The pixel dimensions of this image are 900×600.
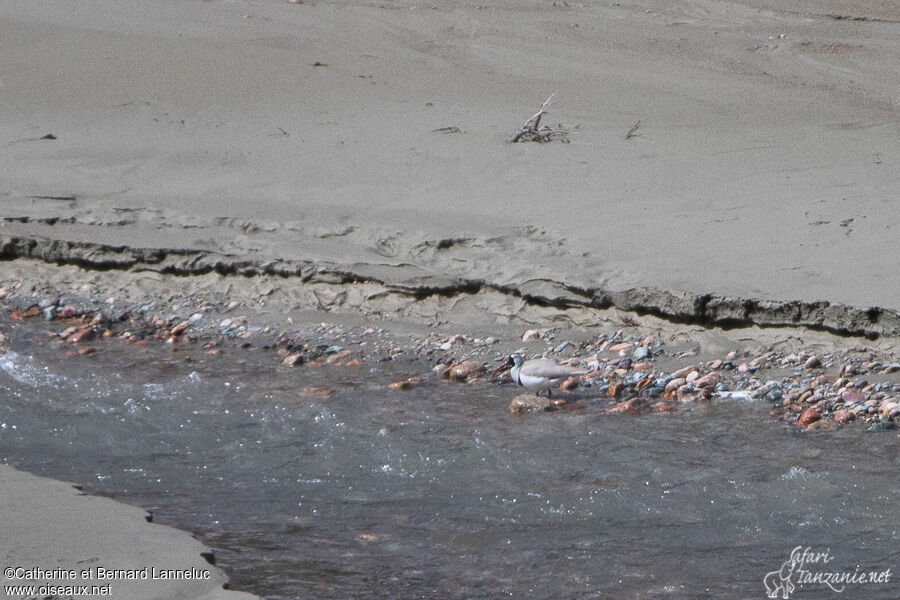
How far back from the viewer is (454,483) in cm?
385

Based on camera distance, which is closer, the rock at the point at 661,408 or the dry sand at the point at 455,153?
the rock at the point at 661,408

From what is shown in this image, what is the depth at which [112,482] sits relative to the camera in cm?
390

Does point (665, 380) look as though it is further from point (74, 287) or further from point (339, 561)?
point (74, 287)

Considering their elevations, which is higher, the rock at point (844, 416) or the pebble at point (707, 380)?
the rock at point (844, 416)

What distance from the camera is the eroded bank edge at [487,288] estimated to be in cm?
460

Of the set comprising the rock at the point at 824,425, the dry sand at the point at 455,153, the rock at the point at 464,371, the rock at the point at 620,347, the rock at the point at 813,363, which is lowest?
the rock at the point at 464,371

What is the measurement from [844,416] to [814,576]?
3.79 ft

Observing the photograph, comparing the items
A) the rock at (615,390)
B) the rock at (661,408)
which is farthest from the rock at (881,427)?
the rock at (615,390)

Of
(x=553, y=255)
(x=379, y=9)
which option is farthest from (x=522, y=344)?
(x=379, y=9)

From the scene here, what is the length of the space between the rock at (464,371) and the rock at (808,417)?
1.44 m

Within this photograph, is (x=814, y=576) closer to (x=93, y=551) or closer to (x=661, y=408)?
(x=661, y=408)

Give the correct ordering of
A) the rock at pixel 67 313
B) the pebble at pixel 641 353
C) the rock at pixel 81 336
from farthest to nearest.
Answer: the rock at pixel 67 313, the rock at pixel 81 336, the pebble at pixel 641 353

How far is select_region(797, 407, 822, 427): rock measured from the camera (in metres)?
4.09

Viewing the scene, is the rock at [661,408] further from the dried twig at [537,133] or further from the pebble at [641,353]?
the dried twig at [537,133]
